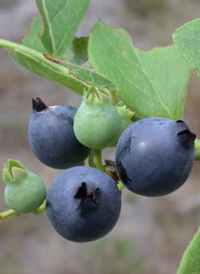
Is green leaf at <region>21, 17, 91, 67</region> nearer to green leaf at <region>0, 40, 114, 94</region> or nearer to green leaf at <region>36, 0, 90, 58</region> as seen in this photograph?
green leaf at <region>36, 0, 90, 58</region>

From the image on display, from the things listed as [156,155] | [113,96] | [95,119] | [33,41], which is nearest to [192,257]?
[156,155]

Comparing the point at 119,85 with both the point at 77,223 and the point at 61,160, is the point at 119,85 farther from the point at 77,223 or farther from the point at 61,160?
the point at 77,223

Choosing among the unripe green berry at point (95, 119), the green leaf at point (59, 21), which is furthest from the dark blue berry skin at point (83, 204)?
the green leaf at point (59, 21)

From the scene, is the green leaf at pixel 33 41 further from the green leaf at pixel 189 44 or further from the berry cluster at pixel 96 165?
the green leaf at pixel 189 44

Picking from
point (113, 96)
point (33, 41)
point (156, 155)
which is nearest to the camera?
point (156, 155)

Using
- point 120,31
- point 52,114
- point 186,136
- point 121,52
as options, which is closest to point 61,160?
point 52,114

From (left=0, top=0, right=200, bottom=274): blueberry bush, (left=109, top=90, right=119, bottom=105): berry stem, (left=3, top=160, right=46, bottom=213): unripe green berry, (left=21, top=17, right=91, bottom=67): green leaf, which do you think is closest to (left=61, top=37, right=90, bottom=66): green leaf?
(left=21, top=17, right=91, bottom=67): green leaf

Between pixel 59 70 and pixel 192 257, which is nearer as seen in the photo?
pixel 192 257

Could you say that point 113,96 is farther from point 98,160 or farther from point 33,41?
point 33,41
